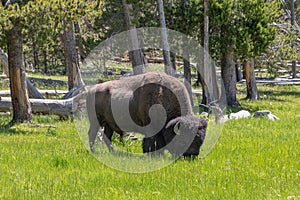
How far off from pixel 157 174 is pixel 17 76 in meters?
8.57

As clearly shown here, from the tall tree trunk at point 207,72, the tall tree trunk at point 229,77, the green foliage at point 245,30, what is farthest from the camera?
the tall tree trunk at point 229,77

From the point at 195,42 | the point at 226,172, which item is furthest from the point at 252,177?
the point at 195,42

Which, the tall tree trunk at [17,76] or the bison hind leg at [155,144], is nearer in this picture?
the bison hind leg at [155,144]

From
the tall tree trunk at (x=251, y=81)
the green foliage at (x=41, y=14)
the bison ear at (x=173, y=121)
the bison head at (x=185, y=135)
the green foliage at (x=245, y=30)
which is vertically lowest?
the tall tree trunk at (x=251, y=81)

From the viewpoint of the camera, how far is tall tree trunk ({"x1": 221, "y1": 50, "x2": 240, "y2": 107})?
2566 cm

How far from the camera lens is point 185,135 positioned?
950 centimetres

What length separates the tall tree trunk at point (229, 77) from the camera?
84.2ft

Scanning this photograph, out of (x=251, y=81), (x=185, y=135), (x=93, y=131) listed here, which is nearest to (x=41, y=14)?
(x=93, y=131)

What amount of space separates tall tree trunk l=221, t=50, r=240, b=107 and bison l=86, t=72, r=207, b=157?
14.9 m

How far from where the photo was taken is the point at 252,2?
24.1m

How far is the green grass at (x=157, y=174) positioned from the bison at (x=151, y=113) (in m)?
0.51

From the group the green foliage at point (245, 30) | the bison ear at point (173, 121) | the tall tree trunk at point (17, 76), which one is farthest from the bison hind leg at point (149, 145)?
the green foliage at point (245, 30)

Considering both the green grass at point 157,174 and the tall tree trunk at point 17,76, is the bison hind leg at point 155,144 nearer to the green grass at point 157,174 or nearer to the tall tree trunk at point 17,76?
the green grass at point 157,174

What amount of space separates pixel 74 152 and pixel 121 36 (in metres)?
20.2
